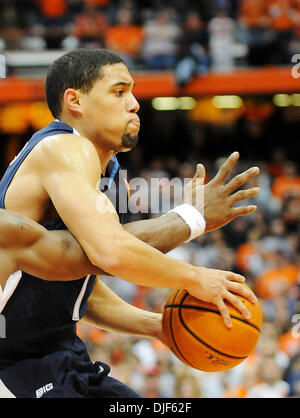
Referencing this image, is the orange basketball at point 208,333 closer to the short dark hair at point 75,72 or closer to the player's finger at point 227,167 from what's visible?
the player's finger at point 227,167

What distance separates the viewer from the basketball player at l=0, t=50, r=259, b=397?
2.76 m

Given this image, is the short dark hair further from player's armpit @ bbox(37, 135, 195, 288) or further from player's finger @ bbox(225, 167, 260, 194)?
player's finger @ bbox(225, 167, 260, 194)

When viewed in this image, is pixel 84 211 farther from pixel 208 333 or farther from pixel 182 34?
pixel 182 34

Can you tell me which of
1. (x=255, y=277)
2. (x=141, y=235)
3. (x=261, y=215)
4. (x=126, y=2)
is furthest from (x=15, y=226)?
(x=126, y=2)

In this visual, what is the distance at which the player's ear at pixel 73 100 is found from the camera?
10.3 feet

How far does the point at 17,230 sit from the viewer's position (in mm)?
2697

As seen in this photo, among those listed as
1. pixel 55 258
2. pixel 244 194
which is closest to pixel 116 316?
pixel 55 258

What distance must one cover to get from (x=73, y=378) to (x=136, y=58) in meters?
8.95

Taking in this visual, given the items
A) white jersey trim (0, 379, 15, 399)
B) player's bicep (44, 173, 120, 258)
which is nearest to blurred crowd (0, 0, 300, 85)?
player's bicep (44, 173, 120, 258)

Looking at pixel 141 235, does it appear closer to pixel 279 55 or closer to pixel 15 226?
pixel 15 226

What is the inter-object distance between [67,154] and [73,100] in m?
0.40

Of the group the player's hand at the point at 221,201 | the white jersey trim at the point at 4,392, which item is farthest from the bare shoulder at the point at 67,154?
the white jersey trim at the point at 4,392

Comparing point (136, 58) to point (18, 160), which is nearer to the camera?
point (18, 160)

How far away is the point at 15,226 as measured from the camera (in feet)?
8.84
